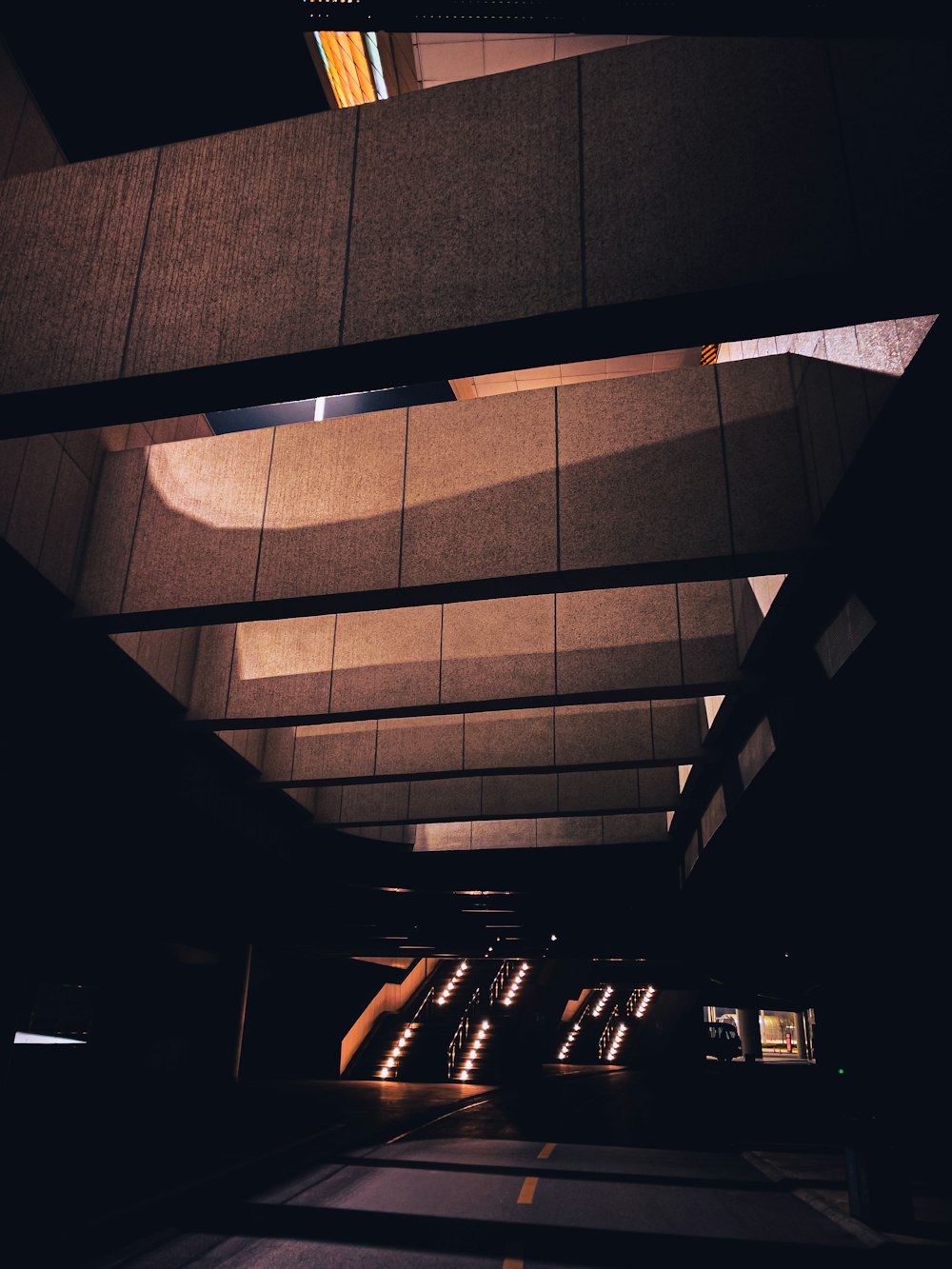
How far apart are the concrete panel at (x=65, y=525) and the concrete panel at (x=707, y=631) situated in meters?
8.02

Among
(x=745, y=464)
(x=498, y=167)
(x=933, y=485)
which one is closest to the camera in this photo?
(x=498, y=167)

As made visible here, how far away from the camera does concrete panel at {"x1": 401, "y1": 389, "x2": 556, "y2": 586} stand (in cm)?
884

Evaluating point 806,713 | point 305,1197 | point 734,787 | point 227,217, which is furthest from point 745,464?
point 305,1197

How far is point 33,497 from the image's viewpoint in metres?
9.17

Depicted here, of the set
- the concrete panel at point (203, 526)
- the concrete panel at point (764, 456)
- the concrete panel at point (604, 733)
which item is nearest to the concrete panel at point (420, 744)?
the concrete panel at point (604, 733)

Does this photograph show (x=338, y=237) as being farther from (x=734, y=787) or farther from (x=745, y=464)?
(x=734, y=787)

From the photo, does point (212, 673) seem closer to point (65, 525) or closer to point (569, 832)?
point (65, 525)

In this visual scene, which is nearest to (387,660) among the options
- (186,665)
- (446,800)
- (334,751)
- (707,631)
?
(186,665)

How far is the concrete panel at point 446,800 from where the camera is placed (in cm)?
1850

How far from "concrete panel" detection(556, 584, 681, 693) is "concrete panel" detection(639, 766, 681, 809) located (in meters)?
6.70

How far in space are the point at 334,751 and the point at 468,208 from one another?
40.1ft

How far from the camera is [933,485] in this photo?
6645 mm

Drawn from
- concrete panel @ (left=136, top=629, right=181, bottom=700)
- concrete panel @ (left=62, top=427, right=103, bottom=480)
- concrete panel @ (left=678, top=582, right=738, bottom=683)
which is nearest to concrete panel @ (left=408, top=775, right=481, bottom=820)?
concrete panel @ (left=136, top=629, right=181, bottom=700)

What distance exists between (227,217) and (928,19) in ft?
15.2
